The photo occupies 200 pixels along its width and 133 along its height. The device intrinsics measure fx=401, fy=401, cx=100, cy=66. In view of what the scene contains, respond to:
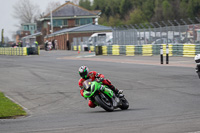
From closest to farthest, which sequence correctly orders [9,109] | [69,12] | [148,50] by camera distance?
[9,109], [148,50], [69,12]

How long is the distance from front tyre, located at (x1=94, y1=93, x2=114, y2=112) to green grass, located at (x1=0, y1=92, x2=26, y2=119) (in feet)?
6.40

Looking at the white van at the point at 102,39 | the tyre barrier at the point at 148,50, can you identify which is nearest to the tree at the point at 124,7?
the white van at the point at 102,39

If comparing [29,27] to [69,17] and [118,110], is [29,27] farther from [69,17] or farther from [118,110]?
[118,110]

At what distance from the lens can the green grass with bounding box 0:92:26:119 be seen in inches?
381

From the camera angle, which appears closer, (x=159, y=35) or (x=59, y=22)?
(x=159, y=35)

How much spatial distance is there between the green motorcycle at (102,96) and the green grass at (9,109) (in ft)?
5.74

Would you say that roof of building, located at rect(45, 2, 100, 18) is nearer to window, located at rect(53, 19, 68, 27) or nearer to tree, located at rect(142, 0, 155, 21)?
window, located at rect(53, 19, 68, 27)

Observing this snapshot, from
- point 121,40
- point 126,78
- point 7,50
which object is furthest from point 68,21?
point 126,78

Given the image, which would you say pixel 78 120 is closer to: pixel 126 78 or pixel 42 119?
pixel 42 119

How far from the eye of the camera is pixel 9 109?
1052 cm

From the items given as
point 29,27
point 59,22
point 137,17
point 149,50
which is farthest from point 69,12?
point 29,27

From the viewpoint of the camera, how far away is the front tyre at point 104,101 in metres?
9.34

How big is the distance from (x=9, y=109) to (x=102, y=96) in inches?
106

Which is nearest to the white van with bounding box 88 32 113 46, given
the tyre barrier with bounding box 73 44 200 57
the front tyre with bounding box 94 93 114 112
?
the tyre barrier with bounding box 73 44 200 57
